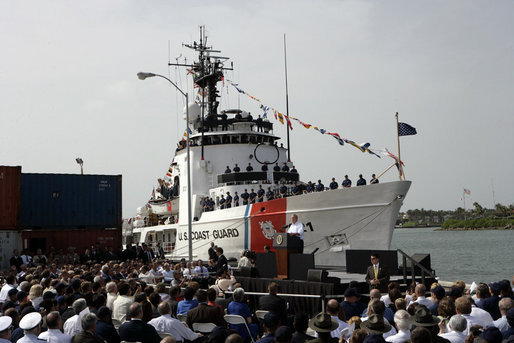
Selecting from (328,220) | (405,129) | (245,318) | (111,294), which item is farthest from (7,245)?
(245,318)

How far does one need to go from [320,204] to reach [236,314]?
12188 millimetres

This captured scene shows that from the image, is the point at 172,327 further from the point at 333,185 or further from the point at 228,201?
the point at 228,201

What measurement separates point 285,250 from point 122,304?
584 centimetres

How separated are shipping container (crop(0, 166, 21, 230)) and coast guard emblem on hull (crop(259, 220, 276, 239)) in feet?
34.7

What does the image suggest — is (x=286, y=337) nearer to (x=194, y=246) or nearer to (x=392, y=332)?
(x=392, y=332)

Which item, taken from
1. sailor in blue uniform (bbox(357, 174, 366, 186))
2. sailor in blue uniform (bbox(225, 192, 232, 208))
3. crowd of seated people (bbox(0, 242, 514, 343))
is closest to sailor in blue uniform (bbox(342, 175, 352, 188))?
sailor in blue uniform (bbox(357, 174, 366, 186))

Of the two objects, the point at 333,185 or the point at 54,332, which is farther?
the point at 333,185

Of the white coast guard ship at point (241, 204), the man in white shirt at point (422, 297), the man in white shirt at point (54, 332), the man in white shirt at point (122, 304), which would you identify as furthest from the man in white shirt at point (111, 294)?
the white coast guard ship at point (241, 204)

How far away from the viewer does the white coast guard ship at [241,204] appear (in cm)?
1797

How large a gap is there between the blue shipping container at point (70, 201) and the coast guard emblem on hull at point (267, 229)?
8.27 m

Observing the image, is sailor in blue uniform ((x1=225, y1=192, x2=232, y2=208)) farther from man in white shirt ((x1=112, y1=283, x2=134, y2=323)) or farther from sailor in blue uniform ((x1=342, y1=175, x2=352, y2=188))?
man in white shirt ((x1=112, y1=283, x2=134, y2=323))

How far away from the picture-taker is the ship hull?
1764 centimetres

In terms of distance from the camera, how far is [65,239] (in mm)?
23391

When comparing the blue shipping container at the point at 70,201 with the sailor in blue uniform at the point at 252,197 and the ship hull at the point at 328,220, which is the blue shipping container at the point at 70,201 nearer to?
the ship hull at the point at 328,220
